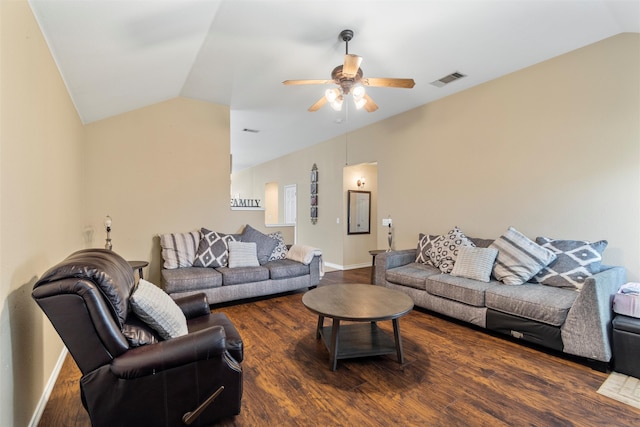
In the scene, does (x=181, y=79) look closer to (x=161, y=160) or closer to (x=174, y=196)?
(x=161, y=160)

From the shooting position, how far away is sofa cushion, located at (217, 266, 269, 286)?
369cm

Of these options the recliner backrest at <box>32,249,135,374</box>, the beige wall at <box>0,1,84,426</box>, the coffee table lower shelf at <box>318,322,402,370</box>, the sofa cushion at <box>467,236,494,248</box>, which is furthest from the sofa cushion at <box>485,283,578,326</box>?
the beige wall at <box>0,1,84,426</box>

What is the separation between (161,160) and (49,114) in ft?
7.10

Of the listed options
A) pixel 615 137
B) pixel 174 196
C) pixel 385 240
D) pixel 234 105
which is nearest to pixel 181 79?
pixel 234 105

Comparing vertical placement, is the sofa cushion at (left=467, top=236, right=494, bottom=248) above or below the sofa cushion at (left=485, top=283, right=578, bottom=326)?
above

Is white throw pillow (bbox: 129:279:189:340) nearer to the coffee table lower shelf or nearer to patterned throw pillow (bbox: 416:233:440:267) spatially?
the coffee table lower shelf

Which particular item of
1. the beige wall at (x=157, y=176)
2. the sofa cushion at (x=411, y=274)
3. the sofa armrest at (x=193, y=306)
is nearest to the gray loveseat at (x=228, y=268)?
the beige wall at (x=157, y=176)

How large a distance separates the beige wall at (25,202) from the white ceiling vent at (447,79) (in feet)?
12.5

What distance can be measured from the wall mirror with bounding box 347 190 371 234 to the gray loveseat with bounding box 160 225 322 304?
205 centimetres

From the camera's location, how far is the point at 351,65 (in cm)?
241

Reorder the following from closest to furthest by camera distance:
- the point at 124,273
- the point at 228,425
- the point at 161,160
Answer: the point at 228,425 → the point at 124,273 → the point at 161,160

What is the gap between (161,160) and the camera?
4.20 m

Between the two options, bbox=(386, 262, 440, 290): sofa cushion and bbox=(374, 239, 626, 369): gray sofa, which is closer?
bbox=(374, 239, 626, 369): gray sofa

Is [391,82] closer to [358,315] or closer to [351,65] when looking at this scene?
[351,65]
